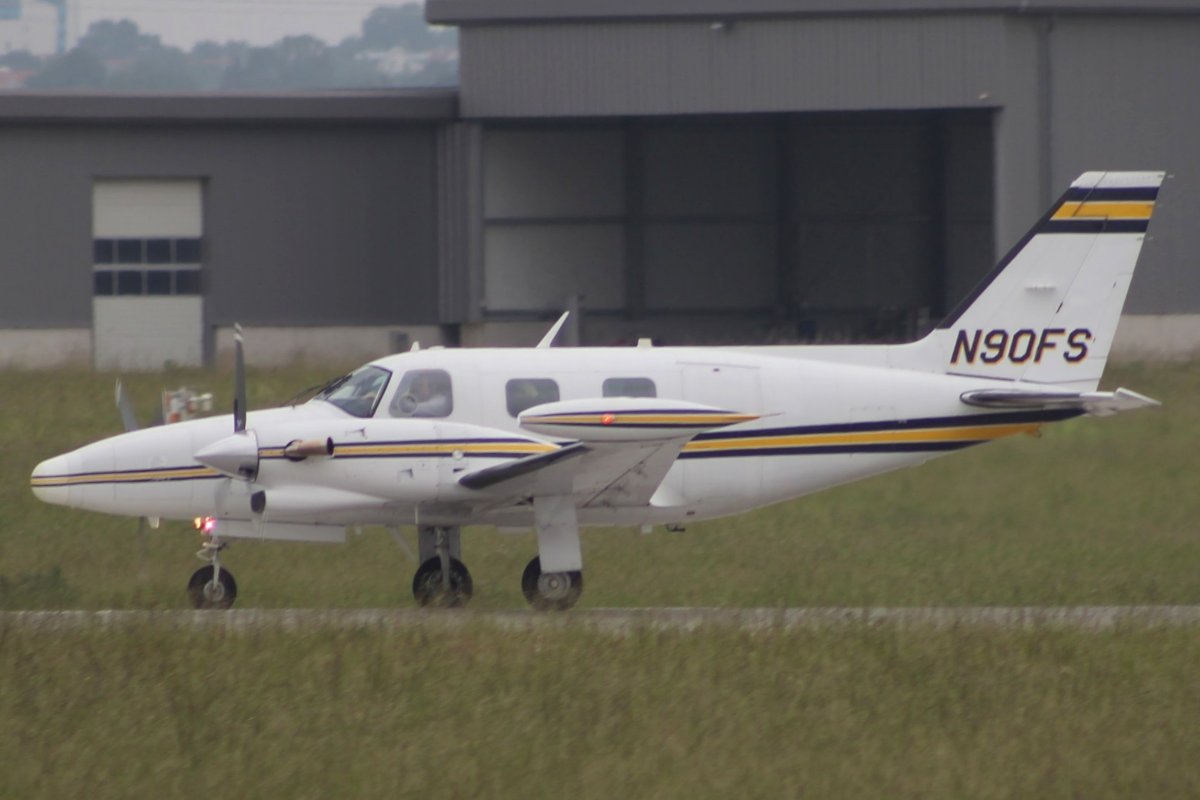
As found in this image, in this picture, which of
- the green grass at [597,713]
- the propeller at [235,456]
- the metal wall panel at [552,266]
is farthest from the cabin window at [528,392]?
the metal wall panel at [552,266]

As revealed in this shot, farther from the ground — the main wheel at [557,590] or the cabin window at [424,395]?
the cabin window at [424,395]

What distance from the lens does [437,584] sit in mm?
13656

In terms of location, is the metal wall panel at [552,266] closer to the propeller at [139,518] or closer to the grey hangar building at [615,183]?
the grey hangar building at [615,183]

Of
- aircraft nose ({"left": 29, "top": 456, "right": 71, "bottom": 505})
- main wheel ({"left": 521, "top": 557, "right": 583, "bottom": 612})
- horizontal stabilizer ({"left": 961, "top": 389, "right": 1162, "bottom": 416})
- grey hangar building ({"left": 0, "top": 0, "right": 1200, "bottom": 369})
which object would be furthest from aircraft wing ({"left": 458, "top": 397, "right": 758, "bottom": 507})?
grey hangar building ({"left": 0, "top": 0, "right": 1200, "bottom": 369})

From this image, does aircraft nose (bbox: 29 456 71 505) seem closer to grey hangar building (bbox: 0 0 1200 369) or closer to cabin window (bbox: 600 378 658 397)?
cabin window (bbox: 600 378 658 397)

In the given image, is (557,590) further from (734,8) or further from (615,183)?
(615,183)

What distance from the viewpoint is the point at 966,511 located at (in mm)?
18750

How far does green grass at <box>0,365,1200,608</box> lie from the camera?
578 inches

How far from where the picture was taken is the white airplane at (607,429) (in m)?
12.7

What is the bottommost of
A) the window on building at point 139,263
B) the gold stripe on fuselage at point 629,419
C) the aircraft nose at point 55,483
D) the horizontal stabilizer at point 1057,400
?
the aircraft nose at point 55,483

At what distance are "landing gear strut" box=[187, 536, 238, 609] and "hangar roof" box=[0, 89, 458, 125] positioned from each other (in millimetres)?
20139

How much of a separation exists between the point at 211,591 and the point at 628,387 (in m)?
3.66

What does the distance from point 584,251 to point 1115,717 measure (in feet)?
92.7

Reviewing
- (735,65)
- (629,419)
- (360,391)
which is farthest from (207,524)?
(735,65)
